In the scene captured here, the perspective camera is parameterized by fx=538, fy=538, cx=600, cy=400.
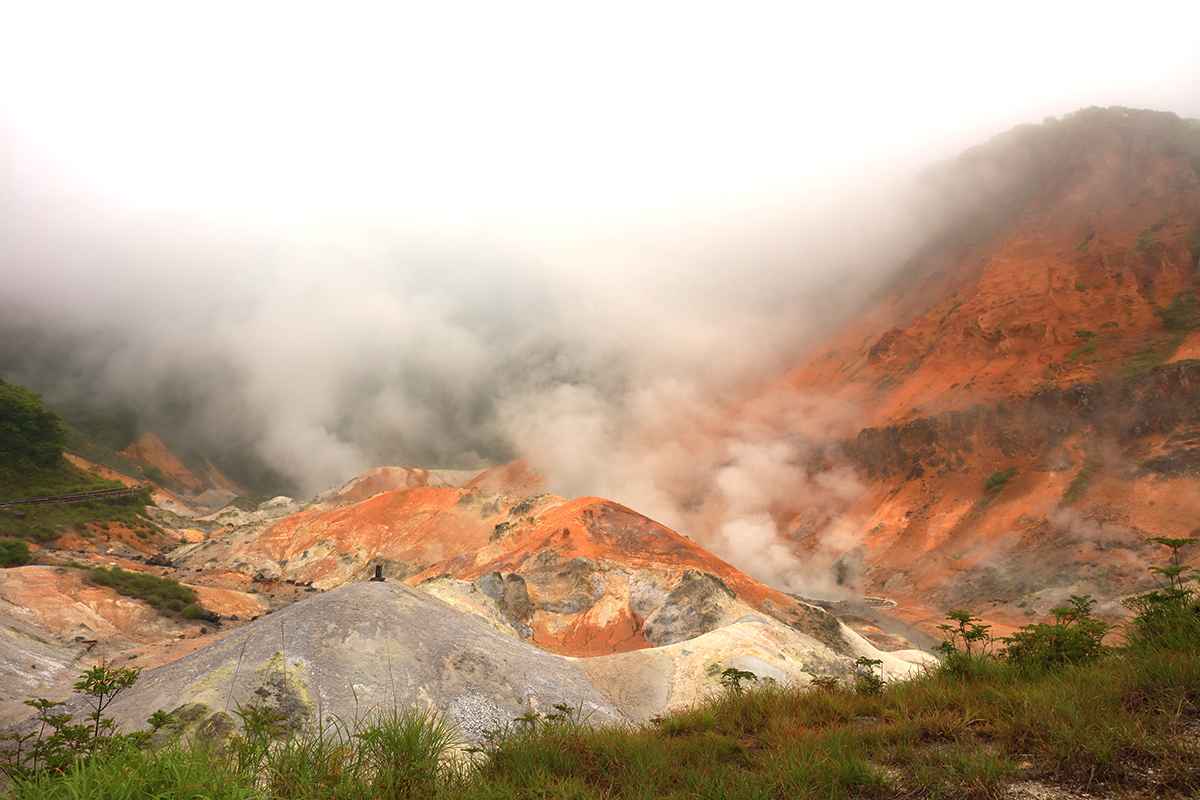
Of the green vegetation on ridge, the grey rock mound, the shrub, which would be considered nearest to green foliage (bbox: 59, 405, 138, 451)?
the green vegetation on ridge

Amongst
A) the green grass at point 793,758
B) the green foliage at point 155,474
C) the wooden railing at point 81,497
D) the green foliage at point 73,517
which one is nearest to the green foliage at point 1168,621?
the green grass at point 793,758

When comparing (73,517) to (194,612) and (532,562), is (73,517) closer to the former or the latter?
(194,612)

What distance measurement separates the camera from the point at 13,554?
30438 mm

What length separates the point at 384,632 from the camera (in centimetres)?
1158

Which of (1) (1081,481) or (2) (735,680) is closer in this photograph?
(2) (735,680)

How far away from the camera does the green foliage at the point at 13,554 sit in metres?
29.8

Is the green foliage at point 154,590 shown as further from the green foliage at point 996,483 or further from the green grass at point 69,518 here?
the green foliage at point 996,483

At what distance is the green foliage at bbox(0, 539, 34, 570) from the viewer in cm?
2980

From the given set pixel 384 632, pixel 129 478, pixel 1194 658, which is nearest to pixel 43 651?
pixel 384 632

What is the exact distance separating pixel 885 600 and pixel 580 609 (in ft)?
80.3

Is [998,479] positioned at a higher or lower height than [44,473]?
higher

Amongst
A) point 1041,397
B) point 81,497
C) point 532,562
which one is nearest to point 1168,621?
point 532,562

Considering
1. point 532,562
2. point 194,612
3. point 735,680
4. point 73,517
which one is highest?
point 735,680

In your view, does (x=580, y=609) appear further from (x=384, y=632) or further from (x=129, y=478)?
(x=129, y=478)
